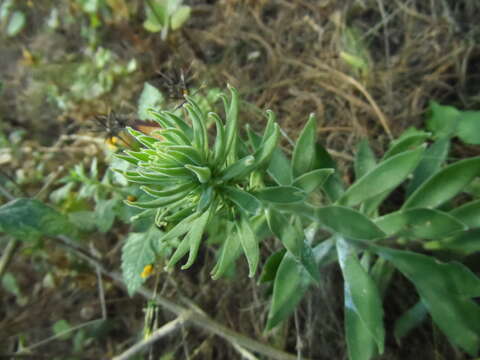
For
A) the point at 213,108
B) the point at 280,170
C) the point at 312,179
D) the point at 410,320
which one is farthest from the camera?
the point at 213,108

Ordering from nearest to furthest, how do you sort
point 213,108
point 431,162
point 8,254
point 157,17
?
point 431,162, point 213,108, point 8,254, point 157,17

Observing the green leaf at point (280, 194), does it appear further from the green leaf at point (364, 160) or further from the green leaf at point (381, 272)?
the green leaf at point (381, 272)

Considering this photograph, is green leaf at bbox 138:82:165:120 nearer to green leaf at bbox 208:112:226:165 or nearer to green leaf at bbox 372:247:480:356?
green leaf at bbox 208:112:226:165

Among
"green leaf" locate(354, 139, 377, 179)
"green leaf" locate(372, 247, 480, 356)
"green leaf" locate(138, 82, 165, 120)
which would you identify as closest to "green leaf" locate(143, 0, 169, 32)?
"green leaf" locate(138, 82, 165, 120)

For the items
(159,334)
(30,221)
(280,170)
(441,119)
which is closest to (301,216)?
(280,170)

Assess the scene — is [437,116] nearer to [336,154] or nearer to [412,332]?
[336,154]

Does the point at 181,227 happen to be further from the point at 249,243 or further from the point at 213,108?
the point at 213,108

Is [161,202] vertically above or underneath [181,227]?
above
